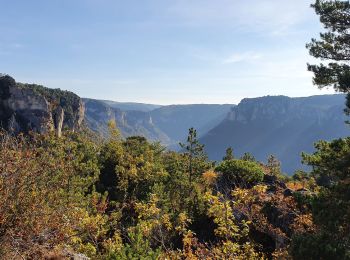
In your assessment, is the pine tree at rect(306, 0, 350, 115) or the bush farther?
the bush

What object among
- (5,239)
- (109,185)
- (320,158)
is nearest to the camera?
(5,239)

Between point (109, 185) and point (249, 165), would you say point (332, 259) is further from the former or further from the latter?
point (109, 185)

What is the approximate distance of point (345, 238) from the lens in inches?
473

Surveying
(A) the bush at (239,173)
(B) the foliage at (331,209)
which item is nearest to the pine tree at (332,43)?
(B) the foliage at (331,209)

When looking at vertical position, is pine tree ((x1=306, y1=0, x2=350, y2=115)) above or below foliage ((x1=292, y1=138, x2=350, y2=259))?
above

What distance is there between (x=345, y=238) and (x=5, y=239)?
385 inches

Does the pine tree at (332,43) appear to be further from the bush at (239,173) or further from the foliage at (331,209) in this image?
the bush at (239,173)

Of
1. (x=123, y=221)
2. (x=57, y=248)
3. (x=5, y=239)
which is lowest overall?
(x=123, y=221)

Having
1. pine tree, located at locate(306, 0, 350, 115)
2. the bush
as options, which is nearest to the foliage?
pine tree, located at locate(306, 0, 350, 115)

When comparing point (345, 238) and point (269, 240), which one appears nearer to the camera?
point (345, 238)

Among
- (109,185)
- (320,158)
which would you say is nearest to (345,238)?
(320,158)

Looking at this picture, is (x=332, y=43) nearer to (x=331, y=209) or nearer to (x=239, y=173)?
(x=331, y=209)

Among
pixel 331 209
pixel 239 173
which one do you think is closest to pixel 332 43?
pixel 331 209

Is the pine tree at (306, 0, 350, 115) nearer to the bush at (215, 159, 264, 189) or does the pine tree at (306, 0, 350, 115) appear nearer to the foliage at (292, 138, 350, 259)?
the foliage at (292, 138, 350, 259)
